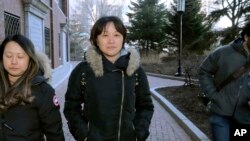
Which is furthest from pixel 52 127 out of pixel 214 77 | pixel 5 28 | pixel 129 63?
pixel 5 28

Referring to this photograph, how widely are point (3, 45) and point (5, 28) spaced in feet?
23.7

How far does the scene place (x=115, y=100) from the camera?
294 cm

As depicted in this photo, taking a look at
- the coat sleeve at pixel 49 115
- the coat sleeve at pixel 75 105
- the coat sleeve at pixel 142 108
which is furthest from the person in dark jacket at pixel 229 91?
the coat sleeve at pixel 49 115

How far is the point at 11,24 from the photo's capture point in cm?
1045

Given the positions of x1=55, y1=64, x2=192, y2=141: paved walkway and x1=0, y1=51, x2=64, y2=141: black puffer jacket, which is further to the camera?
x1=55, y1=64, x2=192, y2=141: paved walkway

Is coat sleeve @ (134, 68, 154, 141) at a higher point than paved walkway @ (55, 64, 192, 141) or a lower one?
higher

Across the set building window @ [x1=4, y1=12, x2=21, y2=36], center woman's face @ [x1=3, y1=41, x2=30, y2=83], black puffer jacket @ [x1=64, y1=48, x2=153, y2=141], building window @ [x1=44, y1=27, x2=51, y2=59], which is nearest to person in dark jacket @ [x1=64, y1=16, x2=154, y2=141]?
black puffer jacket @ [x1=64, y1=48, x2=153, y2=141]

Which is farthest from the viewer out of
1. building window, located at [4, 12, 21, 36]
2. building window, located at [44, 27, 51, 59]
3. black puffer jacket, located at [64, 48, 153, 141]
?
building window, located at [44, 27, 51, 59]

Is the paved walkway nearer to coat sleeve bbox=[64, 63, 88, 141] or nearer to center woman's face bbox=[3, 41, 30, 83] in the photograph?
coat sleeve bbox=[64, 63, 88, 141]

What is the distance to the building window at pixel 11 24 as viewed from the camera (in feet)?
32.3

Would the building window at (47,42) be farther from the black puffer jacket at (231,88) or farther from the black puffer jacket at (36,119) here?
the black puffer jacket at (36,119)

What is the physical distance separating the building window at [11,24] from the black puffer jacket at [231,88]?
714 cm

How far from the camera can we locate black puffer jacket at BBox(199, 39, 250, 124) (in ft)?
11.4

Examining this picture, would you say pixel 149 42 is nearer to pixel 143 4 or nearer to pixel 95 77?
pixel 143 4
